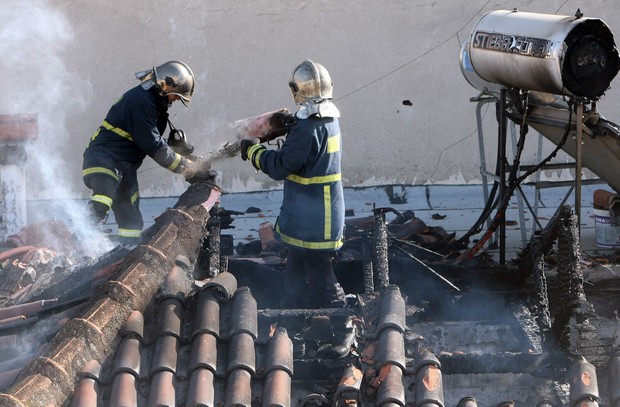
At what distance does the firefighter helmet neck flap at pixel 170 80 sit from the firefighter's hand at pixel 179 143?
0.42 meters

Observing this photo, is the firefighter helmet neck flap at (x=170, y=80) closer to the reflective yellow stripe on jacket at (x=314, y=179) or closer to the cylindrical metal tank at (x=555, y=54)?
the reflective yellow stripe on jacket at (x=314, y=179)

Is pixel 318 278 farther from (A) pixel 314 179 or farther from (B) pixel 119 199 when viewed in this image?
(B) pixel 119 199

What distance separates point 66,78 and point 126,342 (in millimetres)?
7099

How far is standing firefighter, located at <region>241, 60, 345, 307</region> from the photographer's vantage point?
6.11m

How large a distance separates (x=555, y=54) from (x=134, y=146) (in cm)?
361

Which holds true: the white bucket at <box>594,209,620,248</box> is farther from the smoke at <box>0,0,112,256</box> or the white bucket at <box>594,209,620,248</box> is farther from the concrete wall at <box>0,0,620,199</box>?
the smoke at <box>0,0,112,256</box>

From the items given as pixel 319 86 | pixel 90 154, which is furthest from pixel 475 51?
pixel 90 154

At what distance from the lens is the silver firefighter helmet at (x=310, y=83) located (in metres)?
6.09

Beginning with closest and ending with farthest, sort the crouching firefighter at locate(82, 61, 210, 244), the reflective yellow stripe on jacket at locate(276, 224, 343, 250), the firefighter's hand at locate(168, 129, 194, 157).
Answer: the reflective yellow stripe on jacket at locate(276, 224, 343, 250) → the crouching firefighter at locate(82, 61, 210, 244) → the firefighter's hand at locate(168, 129, 194, 157)

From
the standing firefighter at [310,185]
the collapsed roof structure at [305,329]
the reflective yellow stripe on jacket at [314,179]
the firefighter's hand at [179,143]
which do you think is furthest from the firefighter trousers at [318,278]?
the firefighter's hand at [179,143]

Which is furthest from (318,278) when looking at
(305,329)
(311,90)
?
(311,90)

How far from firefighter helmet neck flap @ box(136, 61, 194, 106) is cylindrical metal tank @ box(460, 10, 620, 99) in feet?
8.65

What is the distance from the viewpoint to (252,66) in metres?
11.3

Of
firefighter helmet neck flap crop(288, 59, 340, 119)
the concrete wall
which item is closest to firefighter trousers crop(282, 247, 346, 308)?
firefighter helmet neck flap crop(288, 59, 340, 119)
